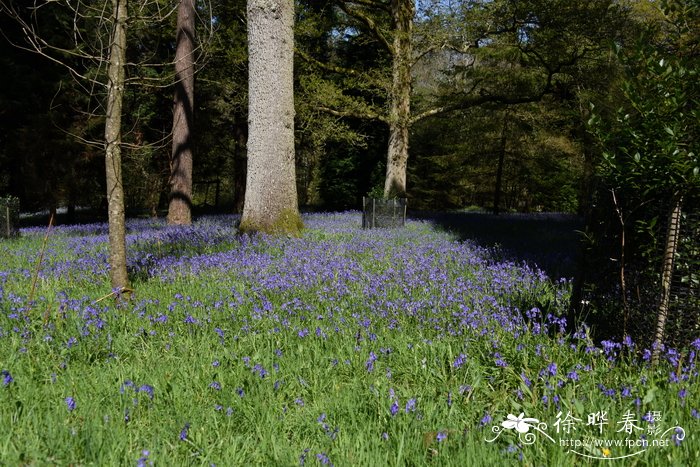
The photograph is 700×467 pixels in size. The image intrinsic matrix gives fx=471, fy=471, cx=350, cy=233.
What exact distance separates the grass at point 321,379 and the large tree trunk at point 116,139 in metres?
0.44

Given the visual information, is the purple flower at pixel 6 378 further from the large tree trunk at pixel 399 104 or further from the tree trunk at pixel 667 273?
the large tree trunk at pixel 399 104

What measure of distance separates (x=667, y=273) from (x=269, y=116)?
7.70m

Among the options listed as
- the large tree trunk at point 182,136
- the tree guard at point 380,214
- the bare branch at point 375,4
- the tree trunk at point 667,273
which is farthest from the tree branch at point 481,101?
the tree trunk at point 667,273

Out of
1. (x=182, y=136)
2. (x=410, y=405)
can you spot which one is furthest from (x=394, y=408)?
(x=182, y=136)

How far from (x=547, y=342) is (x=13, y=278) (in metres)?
6.24

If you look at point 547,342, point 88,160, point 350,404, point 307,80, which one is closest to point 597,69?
point 307,80

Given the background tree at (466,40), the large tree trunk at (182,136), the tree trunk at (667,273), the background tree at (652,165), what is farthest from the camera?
the background tree at (466,40)

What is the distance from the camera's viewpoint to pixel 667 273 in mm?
3129

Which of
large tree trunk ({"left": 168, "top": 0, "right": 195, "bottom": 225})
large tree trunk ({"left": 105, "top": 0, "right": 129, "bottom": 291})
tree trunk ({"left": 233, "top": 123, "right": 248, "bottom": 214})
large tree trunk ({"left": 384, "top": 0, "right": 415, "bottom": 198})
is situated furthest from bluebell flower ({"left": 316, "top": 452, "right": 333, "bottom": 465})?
tree trunk ({"left": 233, "top": 123, "right": 248, "bottom": 214})

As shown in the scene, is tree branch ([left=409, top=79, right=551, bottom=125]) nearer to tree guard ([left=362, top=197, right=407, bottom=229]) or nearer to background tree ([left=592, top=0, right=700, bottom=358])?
tree guard ([left=362, top=197, right=407, bottom=229])

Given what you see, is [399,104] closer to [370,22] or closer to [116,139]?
[370,22]

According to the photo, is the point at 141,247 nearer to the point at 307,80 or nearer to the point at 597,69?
the point at 307,80

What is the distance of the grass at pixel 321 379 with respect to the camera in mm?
2240

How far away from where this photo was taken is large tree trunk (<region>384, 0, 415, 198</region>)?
17797 millimetres
